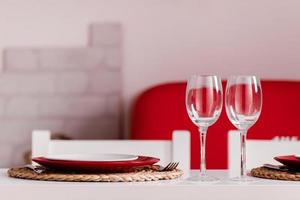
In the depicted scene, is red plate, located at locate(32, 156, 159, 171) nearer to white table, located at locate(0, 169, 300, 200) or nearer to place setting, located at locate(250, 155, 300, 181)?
white table, located at locate(0, 169, 300, 200)

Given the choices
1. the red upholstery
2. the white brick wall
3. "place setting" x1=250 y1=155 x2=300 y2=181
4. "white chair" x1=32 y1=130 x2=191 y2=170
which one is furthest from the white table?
the white brick wall

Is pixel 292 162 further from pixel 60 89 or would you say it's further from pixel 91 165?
pixel 60 89

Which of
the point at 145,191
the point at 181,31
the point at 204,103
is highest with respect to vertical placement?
the point at 181,31

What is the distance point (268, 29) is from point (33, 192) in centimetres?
181

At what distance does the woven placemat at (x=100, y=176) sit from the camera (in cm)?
110

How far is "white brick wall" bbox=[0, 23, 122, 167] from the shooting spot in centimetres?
260

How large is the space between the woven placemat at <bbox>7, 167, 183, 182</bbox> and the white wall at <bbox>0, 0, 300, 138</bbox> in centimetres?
148

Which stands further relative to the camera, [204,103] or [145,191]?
[204,103]

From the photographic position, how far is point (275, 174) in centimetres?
121

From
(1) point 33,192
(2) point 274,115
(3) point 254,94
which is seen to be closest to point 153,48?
(2) point 274,115

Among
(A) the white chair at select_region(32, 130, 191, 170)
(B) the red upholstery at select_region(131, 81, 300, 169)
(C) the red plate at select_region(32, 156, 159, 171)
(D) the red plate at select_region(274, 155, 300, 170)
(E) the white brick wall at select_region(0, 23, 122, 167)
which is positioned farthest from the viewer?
(E) the white brick wall at select_region(0, 23, 122, 167)

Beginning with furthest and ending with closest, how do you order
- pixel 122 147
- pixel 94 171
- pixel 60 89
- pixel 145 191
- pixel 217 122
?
pixel 60 89 < pixel 217 122 < pixel 122 147 < pixel 94 171 < pixel 145 191

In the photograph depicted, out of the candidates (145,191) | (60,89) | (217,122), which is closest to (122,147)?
(145,191)

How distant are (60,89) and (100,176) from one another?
154cm
